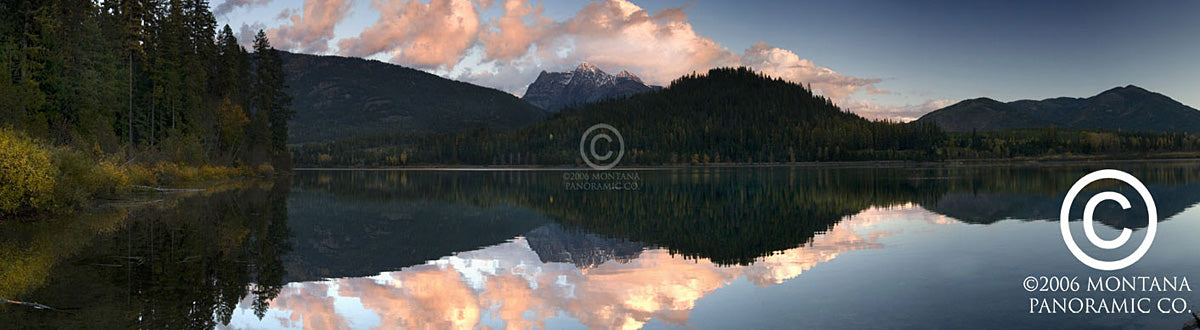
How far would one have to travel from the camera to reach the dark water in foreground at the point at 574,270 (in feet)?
38.6

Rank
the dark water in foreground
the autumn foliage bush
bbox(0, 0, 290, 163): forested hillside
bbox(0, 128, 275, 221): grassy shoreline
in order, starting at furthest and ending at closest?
bbox(0, 0, 290, 163): forested hillside
bbox(0, 128, 275, 221): grassy shoreline
the autumn foliage bush
the dark water in foreground

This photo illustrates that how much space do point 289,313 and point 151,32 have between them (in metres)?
60.8

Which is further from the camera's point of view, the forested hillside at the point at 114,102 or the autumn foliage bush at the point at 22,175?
the forested hillside at the point at 114,102

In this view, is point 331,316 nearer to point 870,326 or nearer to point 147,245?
point 870,326

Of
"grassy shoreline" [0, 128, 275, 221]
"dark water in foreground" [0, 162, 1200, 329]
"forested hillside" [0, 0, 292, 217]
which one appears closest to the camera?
"dark water in foreground" [0, 162, 1200, 329]

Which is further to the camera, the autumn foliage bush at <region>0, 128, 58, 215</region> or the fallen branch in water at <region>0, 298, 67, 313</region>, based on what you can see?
the autumn foliage bush at <region>0, 128, 58, 215</region>

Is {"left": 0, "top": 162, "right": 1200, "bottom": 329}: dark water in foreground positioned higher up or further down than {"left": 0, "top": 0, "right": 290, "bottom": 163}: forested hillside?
further down

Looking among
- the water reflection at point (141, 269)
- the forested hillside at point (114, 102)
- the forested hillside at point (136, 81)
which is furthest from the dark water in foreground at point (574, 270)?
the forested hillside at point (136, 81)

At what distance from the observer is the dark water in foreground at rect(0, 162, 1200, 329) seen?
1177 cm

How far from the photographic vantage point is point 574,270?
58.4 ft

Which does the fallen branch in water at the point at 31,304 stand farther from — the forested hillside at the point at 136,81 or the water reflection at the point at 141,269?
the forested hillside at the point at 136,81

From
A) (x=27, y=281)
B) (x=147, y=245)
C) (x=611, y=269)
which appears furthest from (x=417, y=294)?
(x=147, y=245)

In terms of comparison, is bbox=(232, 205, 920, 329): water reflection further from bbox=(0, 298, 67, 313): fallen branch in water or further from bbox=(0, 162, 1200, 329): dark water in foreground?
bbox=(0, 298, 67, 313): fallen branch in water

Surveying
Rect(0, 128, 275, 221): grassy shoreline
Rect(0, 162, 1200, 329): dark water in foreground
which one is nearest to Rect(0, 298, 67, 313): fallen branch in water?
Rect(0, 162, 1200, 329): dark water in foreground
